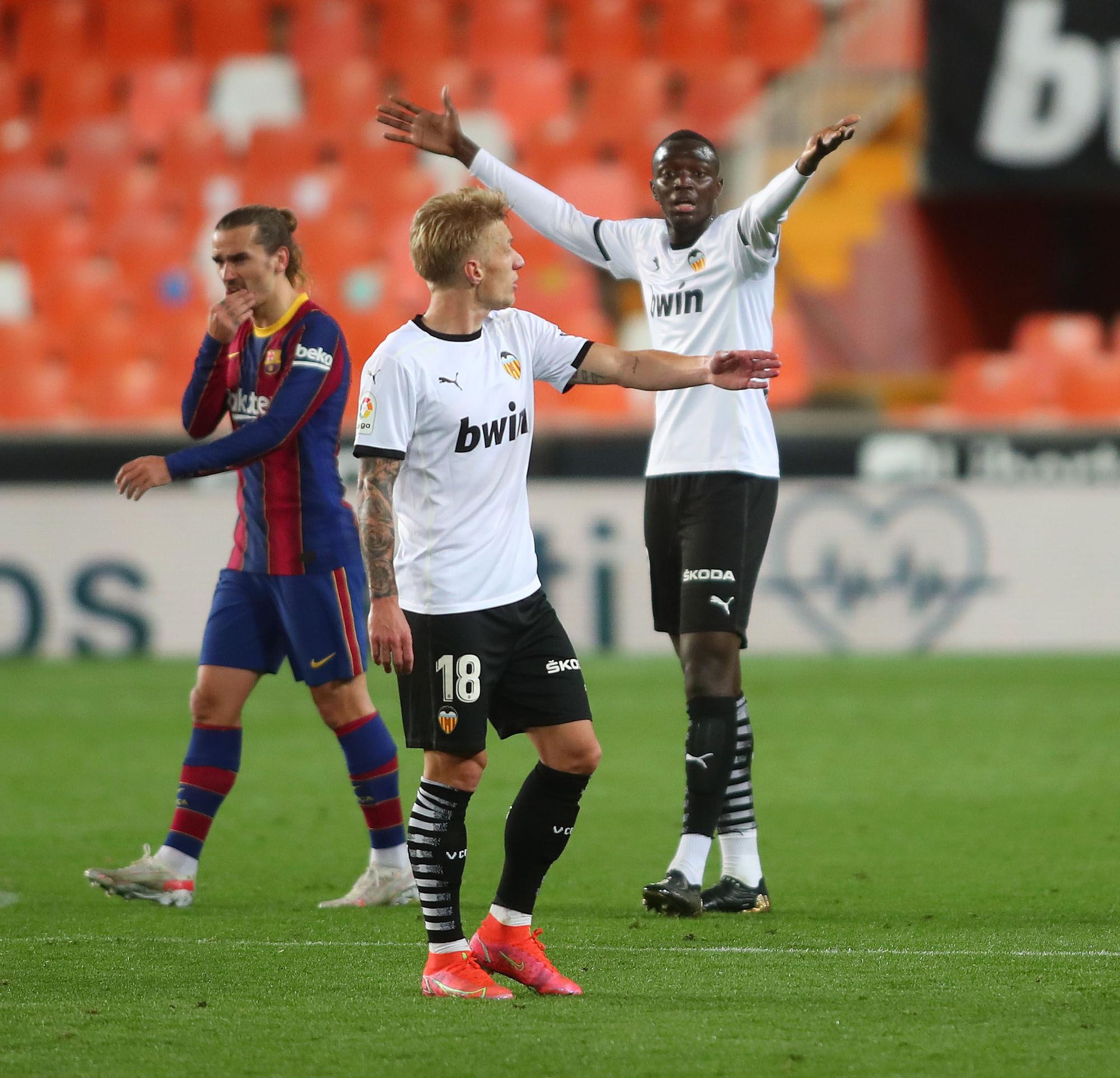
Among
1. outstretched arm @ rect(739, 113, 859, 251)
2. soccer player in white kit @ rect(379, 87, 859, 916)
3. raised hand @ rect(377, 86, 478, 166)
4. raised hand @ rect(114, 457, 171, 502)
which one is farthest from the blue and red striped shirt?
outstretched arm @ rect(739, 113, 859, 251)

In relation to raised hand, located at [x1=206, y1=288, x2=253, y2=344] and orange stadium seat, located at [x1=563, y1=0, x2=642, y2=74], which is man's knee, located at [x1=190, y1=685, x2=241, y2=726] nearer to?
raised hand, located at [x1=206, y1=288, x2=253, y2=344]

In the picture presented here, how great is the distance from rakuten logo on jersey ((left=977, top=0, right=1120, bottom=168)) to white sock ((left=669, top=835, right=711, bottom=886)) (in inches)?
408

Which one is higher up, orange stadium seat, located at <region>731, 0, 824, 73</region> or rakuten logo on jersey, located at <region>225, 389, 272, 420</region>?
orange stadium seat, located at <region>731, 0, 824, 73</region>

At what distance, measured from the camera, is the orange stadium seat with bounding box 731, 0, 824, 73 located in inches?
651

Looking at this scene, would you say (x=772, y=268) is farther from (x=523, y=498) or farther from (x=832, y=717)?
(x=832, y=717)

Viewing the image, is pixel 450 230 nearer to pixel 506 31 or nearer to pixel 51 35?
pixel 506 31

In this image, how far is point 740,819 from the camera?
17.0 feet

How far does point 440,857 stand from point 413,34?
13964mm

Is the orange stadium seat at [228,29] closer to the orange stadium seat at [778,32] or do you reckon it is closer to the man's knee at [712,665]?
the orange stadium seat at [778,32]

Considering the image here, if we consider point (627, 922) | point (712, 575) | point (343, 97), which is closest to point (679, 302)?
point (712, 575)

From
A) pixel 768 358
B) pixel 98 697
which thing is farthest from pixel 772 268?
pixel 98 697

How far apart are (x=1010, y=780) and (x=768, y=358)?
12.3 ft

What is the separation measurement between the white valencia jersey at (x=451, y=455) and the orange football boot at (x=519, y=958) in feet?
2.39

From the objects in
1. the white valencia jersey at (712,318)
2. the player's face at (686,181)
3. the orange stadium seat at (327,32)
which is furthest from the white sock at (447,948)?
the orange stadium seat at (327,32)
